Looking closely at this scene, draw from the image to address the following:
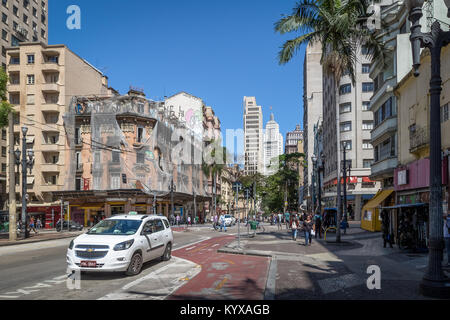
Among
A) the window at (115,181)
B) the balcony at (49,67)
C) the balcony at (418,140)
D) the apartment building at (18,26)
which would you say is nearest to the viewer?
the balcony at (418,140)

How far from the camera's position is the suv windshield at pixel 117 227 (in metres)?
11.2

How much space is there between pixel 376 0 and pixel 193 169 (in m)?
53.5

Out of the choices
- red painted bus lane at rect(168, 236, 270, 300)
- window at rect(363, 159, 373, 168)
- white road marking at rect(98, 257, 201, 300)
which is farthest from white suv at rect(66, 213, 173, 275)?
window at rect(363, 159, 373, 168)

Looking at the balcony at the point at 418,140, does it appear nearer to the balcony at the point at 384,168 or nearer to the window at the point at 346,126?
the balcony at the point at 384,168

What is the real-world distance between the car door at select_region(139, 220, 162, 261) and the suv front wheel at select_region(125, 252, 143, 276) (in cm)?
35

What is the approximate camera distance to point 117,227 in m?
11.5

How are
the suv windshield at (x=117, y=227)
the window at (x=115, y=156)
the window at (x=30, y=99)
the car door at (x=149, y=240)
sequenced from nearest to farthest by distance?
the suv windshield at (x=117, y=227) → the car door at (x=149, y=240) → the window at (x=115, y=156) → the window at (x=30, y=99)

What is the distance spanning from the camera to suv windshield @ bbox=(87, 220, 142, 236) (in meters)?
11.2

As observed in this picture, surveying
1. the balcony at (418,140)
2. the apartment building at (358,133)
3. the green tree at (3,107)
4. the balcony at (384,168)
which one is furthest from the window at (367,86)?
the green tree at (3,107)

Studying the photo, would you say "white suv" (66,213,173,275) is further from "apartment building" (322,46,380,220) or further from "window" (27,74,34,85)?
"window" (27,74,34,85)

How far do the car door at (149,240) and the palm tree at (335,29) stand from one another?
1113 centimetres

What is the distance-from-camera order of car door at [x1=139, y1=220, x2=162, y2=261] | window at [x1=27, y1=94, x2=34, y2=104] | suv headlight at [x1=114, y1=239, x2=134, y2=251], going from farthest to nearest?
window at [x1=27, y1=94, x2=34, y2=104], car door at [x1=139, y1=220, x2=162, y2=261], suv headlight at [x1=114, y1=239, x2=134, y2=251]
